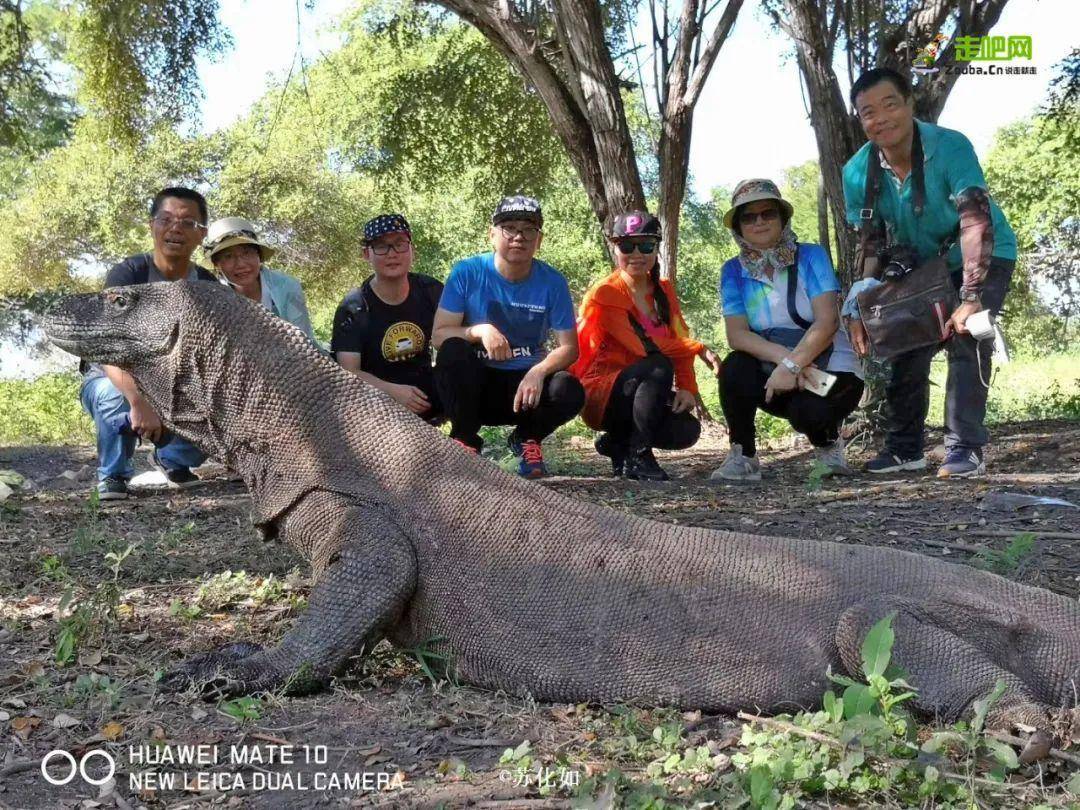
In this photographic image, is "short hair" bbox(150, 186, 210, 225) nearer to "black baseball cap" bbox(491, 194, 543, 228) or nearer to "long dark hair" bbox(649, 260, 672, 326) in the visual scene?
"black baseball cap" bbox(491, 194, 543, 228)

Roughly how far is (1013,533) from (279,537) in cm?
305

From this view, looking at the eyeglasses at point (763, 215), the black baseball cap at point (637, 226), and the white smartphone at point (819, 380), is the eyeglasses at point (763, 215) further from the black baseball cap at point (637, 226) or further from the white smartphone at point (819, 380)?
the white smartphone at point (819, 380)

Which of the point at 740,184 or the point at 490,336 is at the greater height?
the point at 740,184

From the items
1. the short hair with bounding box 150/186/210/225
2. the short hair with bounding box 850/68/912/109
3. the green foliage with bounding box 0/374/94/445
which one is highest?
the short hair with bounding box 850/68/912/109

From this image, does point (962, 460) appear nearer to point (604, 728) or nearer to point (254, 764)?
point (604, 728)

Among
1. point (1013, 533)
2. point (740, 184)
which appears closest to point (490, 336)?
point (740, 184)

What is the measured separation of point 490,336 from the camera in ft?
20.2

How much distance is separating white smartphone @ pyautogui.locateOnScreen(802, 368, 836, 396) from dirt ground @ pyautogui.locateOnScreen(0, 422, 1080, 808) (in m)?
0.57

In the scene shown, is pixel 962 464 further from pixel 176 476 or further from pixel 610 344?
pixel 176 476

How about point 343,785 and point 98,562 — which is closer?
point 343,785

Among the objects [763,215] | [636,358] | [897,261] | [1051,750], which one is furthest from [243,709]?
[897,261]

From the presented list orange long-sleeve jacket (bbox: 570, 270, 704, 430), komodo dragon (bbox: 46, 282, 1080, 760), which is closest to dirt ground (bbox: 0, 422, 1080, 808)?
komodo dragon (bbox: 46, 282, 1080, 760)

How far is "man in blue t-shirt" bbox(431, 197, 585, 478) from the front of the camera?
6.21 m

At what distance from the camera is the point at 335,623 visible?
3.01m
